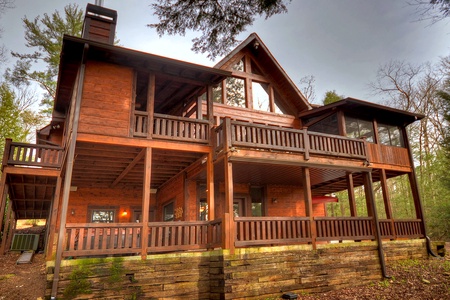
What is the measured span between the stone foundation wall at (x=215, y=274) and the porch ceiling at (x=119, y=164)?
353cm

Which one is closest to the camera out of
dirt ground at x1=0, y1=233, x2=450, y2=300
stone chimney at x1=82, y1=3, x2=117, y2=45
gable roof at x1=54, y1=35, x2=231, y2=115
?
dirt ground at x1=0, y1=233, x2=450, y2=300

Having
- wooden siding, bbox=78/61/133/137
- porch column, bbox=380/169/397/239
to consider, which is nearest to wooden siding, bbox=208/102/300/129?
wooden siding, bbox=78/61/133/137

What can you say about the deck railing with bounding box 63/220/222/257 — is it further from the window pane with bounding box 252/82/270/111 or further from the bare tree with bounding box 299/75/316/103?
the bare tree with bounding box 299/75/316/103

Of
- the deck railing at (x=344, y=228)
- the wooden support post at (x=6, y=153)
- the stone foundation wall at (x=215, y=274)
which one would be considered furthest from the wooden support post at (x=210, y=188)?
the wooden support post at (x=6, y=153)

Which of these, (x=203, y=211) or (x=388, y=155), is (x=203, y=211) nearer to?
(x=203, y=211)

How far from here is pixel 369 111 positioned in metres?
15.0

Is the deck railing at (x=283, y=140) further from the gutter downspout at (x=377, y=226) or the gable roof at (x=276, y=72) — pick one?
the gable roof at (x=276, y=72)

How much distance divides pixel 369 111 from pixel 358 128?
0.95m

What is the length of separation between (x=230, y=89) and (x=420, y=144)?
18.4 metres

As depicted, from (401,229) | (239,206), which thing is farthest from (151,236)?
(401,229)

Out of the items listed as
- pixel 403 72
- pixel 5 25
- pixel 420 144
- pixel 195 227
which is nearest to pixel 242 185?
pixel 195 227

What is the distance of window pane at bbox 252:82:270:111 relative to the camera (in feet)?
53.0

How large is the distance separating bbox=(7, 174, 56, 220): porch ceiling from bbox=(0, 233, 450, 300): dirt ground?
11.5 feet

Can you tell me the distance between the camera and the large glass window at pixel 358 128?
14.9 metres
